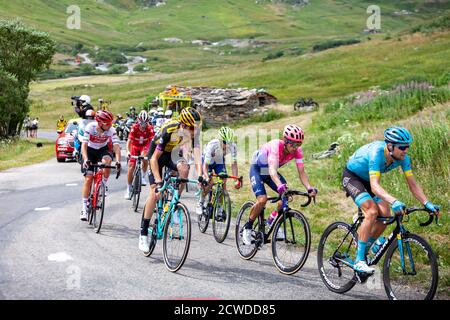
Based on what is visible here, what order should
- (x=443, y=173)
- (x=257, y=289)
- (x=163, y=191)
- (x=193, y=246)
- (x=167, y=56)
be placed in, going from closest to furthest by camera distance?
(x=257, y=289) < (x=163, y=191) < (x=193, y=246) < (x=443, y=173) < (x=167, y=56)

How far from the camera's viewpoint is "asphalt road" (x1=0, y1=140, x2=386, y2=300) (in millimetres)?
7008

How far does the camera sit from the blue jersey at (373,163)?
22.9ft

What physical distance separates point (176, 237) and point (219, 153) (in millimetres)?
3389

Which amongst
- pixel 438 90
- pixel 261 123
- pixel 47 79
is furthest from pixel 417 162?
pixel 47 79

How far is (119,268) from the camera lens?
8.12m

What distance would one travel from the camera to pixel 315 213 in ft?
Result: 41.5

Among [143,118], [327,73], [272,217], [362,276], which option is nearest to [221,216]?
[272,217]

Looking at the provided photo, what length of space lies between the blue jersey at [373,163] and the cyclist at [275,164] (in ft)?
2.41

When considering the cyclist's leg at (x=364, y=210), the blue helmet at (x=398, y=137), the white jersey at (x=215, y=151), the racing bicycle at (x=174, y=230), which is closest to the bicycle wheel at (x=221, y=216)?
the white jersey at (x=215, y=151)

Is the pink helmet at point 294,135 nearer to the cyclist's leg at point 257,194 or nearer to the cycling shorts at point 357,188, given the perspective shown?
the cycling shorts at point 357,188
